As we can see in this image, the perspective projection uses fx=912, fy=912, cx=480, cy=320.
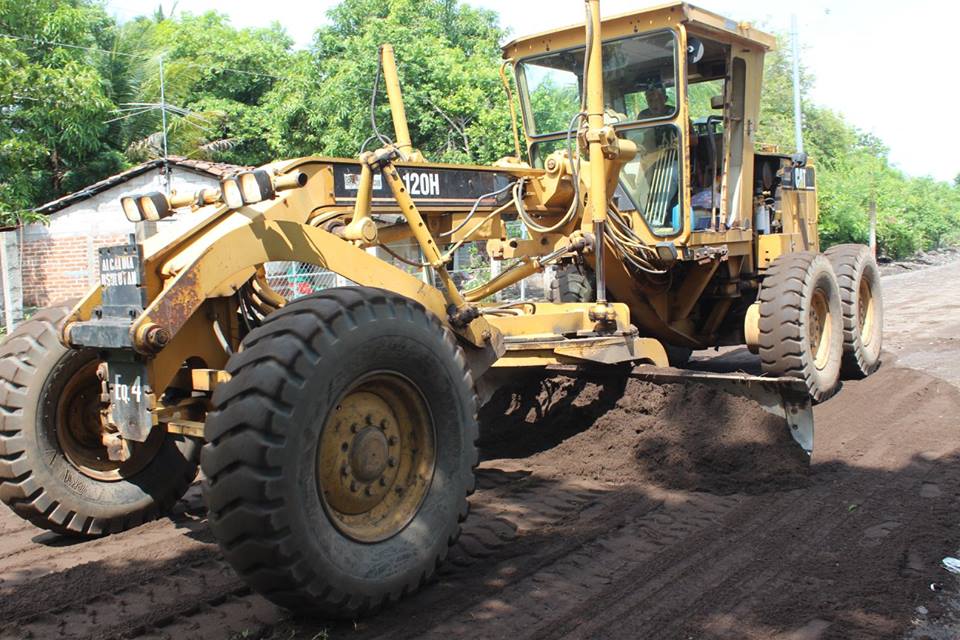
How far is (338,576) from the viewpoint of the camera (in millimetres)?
3668

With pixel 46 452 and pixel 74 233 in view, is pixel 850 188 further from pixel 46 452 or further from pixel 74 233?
pixel 46 452

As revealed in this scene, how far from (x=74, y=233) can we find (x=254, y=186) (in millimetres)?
15003

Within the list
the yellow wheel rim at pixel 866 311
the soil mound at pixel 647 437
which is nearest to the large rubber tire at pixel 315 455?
the soil mound at pixel 647 437

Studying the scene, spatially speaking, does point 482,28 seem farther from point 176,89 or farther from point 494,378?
point 494,378

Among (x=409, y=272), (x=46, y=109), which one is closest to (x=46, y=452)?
(x=409, y=272)

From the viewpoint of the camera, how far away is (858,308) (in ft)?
29.3

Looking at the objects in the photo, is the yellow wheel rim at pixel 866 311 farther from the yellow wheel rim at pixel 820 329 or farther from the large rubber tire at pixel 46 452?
the large rubber tire at pixel 46 452

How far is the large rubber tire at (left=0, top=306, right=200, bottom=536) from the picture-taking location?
4.69 meters

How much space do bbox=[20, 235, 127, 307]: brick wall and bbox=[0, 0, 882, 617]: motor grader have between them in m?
11.6

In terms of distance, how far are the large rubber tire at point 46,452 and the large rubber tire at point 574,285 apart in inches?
A: 164

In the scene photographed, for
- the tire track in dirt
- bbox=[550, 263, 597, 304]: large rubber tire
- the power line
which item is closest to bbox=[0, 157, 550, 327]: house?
the power line

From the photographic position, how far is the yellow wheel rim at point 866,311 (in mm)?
9672

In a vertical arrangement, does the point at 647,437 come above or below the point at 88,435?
below

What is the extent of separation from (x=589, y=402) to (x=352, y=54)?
1637 centimetres
